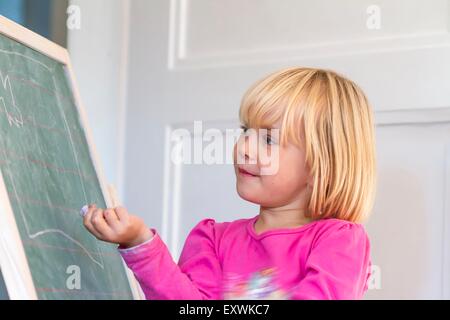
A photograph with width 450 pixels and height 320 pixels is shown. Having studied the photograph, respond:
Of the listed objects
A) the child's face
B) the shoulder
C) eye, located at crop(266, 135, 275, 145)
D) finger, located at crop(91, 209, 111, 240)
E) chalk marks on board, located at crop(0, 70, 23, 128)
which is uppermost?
chalk marks on board, located at crop(0, 70, 23, 128)

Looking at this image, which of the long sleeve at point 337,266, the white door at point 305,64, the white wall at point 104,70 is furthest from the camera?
the white wall at point 104,70

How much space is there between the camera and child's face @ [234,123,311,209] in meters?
1.14

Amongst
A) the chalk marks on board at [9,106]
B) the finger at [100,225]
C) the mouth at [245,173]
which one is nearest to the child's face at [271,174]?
the mouth at [245,173]

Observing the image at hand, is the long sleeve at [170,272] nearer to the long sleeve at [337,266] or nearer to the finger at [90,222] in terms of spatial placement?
the finger at [90,222]

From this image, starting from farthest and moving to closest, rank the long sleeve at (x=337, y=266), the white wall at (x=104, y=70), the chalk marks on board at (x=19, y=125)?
the white wall at (x=104, y=70), the chalk marks on board at (x=19, y=125), the long sleeve at (x=337, y=266)

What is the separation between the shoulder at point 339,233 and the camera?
1.08 m

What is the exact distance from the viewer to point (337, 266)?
104cm

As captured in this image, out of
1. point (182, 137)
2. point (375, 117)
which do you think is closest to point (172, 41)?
point (182, 137)

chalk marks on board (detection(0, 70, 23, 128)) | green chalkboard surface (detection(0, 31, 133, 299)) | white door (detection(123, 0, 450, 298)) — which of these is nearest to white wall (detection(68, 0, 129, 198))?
white door (detection(123, 0, 450, 298))

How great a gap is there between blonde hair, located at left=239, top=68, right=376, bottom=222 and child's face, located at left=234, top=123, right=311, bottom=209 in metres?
0.02

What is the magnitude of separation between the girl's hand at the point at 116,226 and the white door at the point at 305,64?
530 millimetres

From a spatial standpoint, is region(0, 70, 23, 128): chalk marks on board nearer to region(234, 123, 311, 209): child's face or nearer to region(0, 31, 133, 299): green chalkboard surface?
region(0, 31, 133, 299): green chalkboard surface

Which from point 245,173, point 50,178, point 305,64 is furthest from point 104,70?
point 245,173
